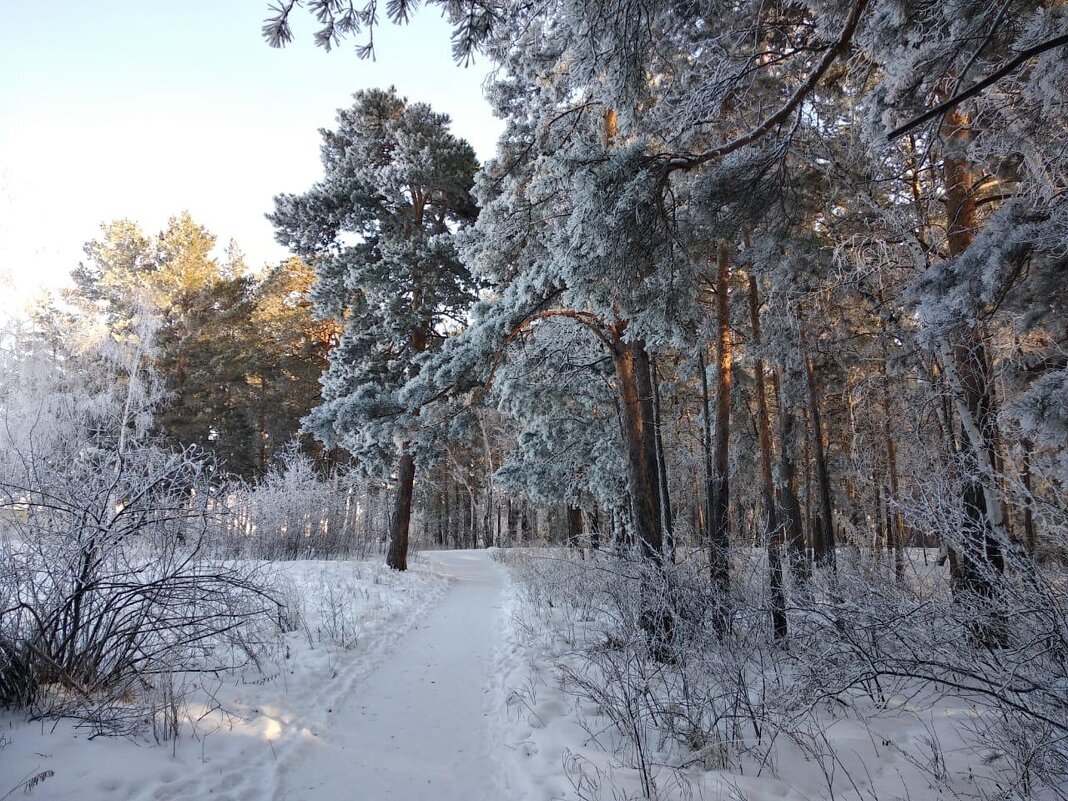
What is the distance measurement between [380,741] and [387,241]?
11741 mm

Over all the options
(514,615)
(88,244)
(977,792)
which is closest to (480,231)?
(514,615)

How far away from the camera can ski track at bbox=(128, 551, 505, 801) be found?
10.4 feet

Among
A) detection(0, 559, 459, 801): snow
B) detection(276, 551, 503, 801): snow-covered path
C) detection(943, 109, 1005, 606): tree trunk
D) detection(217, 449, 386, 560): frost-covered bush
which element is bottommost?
detection(276, 551, 503, 801): snow-covered path

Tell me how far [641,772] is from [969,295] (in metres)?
4.41

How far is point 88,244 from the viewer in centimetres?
2258

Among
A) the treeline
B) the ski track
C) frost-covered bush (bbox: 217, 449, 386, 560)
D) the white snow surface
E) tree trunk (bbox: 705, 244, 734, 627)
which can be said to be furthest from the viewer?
the treeline

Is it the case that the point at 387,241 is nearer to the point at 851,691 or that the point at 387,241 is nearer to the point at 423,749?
the point at 423,749

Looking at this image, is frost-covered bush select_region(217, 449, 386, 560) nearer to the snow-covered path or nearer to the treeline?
the snow-covered path

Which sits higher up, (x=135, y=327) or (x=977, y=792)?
(x=135, y=327)

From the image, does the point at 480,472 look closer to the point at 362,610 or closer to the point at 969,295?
the point at 362,610

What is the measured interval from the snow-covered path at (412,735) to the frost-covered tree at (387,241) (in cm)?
713

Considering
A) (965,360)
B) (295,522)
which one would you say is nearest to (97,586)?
(965,360)

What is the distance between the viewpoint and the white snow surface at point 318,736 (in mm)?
2871

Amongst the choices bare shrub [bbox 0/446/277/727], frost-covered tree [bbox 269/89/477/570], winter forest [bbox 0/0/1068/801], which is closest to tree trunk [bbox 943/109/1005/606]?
winter forest [bbox 0/0/1068/801]
